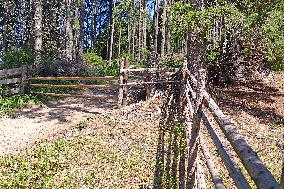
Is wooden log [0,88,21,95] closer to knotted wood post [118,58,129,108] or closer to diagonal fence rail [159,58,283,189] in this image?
knotted wood post [118,58,129,108]

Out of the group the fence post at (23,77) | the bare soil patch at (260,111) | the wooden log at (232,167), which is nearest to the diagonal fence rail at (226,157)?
the wooden log at (232,167)

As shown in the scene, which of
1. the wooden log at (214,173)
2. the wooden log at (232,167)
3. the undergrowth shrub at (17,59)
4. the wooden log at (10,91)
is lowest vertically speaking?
the wooden log at (214,173)

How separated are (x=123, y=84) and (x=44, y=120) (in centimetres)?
291

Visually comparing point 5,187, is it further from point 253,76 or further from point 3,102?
point 253,76

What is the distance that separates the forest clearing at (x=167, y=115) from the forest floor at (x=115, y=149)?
28 mm

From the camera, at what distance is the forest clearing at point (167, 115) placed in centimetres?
597

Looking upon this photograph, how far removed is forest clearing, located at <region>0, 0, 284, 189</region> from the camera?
597 cm

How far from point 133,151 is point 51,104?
6684 millimetres

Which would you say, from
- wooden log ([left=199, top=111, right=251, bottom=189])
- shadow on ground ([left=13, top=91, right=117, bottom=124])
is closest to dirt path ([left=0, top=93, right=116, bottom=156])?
shadow on ground ([left=13, top=91, right=117, bottom=124])

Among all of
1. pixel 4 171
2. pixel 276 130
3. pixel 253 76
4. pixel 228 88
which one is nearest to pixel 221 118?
pixel 4 171

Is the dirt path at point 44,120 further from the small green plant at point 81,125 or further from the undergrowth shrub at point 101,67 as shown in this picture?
the undergrowth shrub at point 101,67

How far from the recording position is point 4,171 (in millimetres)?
8531

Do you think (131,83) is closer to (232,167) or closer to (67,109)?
(67,109)

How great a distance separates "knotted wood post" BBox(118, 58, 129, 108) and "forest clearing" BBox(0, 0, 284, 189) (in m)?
0.03
